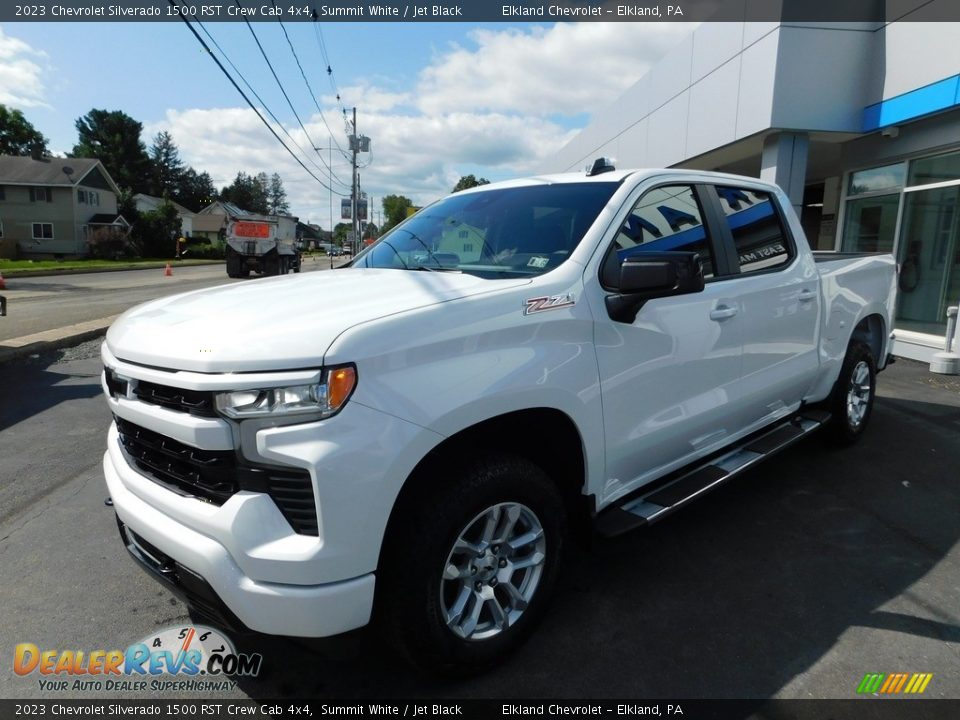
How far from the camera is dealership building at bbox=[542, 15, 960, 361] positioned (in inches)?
339

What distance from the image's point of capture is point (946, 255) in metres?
9.09

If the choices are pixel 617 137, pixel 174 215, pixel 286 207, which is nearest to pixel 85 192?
pixel 174 215

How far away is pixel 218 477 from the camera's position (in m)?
1.95

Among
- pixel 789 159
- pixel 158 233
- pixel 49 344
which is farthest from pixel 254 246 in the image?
pixel 158 233

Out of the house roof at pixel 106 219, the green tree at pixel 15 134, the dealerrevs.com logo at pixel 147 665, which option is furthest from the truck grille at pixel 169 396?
the green tree at pixel 15 134

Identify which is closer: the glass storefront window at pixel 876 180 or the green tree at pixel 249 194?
the glass storefront window at pixel 876 180

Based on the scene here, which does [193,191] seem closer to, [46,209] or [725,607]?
[46,209]

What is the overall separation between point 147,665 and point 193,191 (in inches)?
4458

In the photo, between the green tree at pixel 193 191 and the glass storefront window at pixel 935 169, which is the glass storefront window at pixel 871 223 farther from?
the green tree at pixel 193 191

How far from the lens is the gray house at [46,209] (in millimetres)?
44469

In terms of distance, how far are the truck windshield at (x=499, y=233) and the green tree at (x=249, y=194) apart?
121 m

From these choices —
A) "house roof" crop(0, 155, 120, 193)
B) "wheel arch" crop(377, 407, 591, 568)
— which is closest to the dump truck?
"wheel arch" crop(377, 407, 591, 568)

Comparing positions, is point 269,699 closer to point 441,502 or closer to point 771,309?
point 441,502

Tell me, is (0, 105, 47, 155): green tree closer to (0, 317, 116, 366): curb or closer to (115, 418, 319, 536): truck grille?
(0, 317, 116, 366): curb
